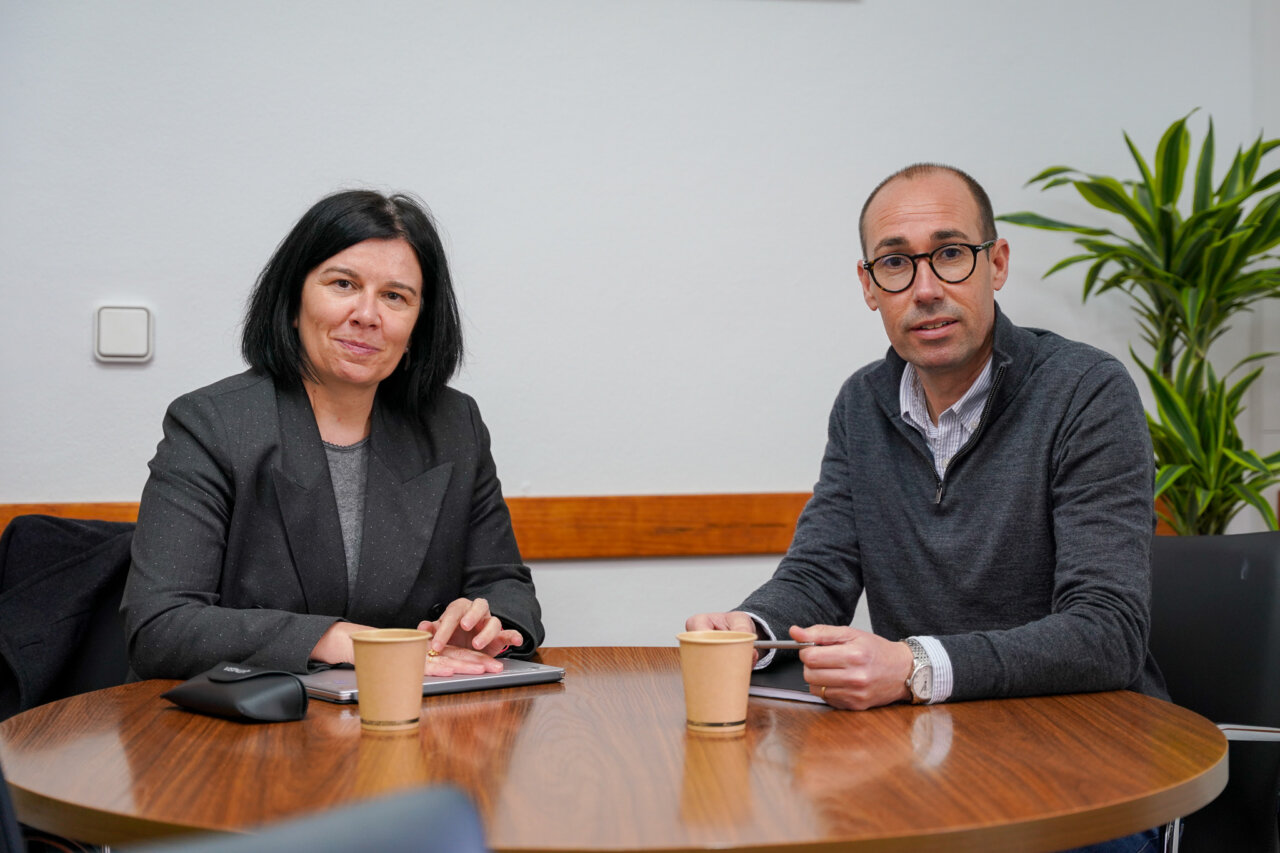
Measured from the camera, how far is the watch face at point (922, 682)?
1.28 meters

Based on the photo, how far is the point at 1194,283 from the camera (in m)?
2.70

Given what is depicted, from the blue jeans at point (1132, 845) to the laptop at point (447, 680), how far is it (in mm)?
687

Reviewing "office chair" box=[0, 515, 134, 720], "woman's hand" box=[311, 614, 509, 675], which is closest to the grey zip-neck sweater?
"woman's hand" box=[311, 614, 509, 675]

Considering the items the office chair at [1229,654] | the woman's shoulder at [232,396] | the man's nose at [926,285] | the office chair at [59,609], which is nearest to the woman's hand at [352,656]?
the woman's shoulder at [232,396]

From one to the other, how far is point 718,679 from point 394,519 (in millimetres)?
880

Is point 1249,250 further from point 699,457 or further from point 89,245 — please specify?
point 89,245

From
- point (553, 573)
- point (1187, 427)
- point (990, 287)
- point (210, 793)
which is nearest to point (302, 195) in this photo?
point (553, 573)

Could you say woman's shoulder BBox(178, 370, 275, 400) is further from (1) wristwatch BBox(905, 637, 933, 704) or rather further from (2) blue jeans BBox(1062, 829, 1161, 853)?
(2) blue jeans BBox(1062, 829, 1161, 853)

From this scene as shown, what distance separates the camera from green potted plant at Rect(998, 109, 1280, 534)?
2613 mm

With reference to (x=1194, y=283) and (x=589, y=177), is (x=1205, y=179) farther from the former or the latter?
(x=589, y=177)

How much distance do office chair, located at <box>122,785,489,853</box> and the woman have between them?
112 cm

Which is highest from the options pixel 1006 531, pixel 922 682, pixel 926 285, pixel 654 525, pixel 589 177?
pixel 589 177

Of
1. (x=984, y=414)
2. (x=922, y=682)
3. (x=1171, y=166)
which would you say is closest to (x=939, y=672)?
(x=922, y=682)

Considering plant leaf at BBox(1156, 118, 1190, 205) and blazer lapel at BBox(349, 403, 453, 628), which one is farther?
plant leaf at BBox(1156, 118, 1190, 205)
